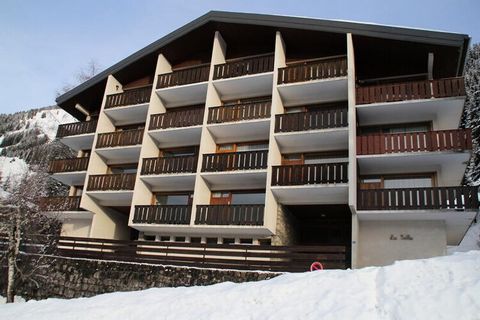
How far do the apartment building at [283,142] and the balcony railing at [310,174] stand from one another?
5cm

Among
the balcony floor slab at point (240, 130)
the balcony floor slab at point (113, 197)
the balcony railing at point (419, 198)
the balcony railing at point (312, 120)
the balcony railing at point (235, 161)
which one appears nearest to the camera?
the balcony railing at point (419, 198)

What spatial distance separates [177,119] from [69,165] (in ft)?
27.6

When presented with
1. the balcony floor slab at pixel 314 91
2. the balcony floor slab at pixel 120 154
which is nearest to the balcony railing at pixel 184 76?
the balcony floor slab at pixel 120 154

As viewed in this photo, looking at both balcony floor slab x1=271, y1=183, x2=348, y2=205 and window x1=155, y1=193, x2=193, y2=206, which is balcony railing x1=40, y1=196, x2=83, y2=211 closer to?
window x1=155, y1=193, x2=193, y2=206

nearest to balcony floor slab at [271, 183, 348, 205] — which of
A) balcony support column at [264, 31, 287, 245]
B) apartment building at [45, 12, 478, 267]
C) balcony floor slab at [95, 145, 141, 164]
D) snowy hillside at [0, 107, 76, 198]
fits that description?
apartment building at [45, 12, 478, 267]

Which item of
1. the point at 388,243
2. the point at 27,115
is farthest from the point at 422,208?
the point at 27,115

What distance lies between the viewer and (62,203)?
82.3 feet

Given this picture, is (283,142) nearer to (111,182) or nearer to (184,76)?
(184,76)

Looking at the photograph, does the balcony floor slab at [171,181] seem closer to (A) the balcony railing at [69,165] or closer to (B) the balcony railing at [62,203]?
(B) the balcony railing at [62,203]

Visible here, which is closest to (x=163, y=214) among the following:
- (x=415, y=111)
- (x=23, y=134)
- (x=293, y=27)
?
(x=293, y=27)

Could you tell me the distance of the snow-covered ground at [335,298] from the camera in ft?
27.0

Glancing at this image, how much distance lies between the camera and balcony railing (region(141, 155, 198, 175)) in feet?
71.6

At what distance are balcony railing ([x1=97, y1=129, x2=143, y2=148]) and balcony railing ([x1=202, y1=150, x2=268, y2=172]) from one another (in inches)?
203

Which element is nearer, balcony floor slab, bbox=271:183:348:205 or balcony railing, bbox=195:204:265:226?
balcony floor slab, bbox=271:183:348:205
